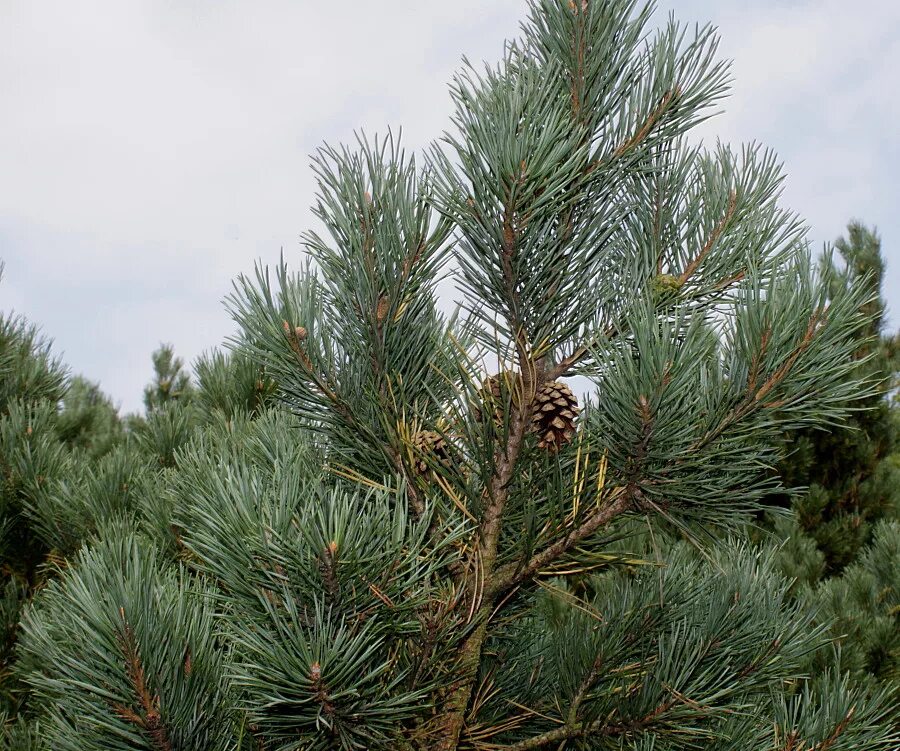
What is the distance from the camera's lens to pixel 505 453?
116cm

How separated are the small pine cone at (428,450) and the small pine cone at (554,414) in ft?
0.41

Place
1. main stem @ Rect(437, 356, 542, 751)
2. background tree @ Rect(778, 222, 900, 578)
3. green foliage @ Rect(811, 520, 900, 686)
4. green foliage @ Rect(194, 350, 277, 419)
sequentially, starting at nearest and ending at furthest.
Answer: main stem @ Rect(437, 356, 542, 751) < green foliage @ Rect(194, 350, 277, 419) < green foliage @ Rect(811, 520, 900, 686) < background tree @ Rect(778, 222, 900, 578)

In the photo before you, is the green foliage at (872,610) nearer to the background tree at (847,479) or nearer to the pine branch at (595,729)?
the background tree at (847,479)

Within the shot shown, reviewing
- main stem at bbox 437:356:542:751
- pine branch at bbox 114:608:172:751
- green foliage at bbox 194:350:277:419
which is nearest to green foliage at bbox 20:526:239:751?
pine branch at bbox 114:608:172:751

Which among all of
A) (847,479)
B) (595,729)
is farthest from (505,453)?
(847,479)

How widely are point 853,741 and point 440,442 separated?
2.70ft

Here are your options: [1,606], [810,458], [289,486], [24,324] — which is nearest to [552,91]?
[289,486]

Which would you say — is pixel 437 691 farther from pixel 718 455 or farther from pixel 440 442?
pixel 718 455

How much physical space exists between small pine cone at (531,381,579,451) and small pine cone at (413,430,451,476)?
126 mm

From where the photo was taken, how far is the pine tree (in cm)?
97

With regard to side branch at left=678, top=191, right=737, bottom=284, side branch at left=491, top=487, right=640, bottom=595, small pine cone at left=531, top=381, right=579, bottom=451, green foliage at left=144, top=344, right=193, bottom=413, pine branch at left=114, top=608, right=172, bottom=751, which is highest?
green foliage at left=144, top=344, right=193, bottom=413

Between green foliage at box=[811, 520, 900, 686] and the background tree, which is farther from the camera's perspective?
the background tree

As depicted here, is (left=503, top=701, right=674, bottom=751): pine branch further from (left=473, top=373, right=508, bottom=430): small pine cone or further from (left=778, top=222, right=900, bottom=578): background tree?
(left=778, top=222, right=900, bottom=578): background tree

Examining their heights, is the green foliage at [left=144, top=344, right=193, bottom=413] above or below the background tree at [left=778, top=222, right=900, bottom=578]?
above
